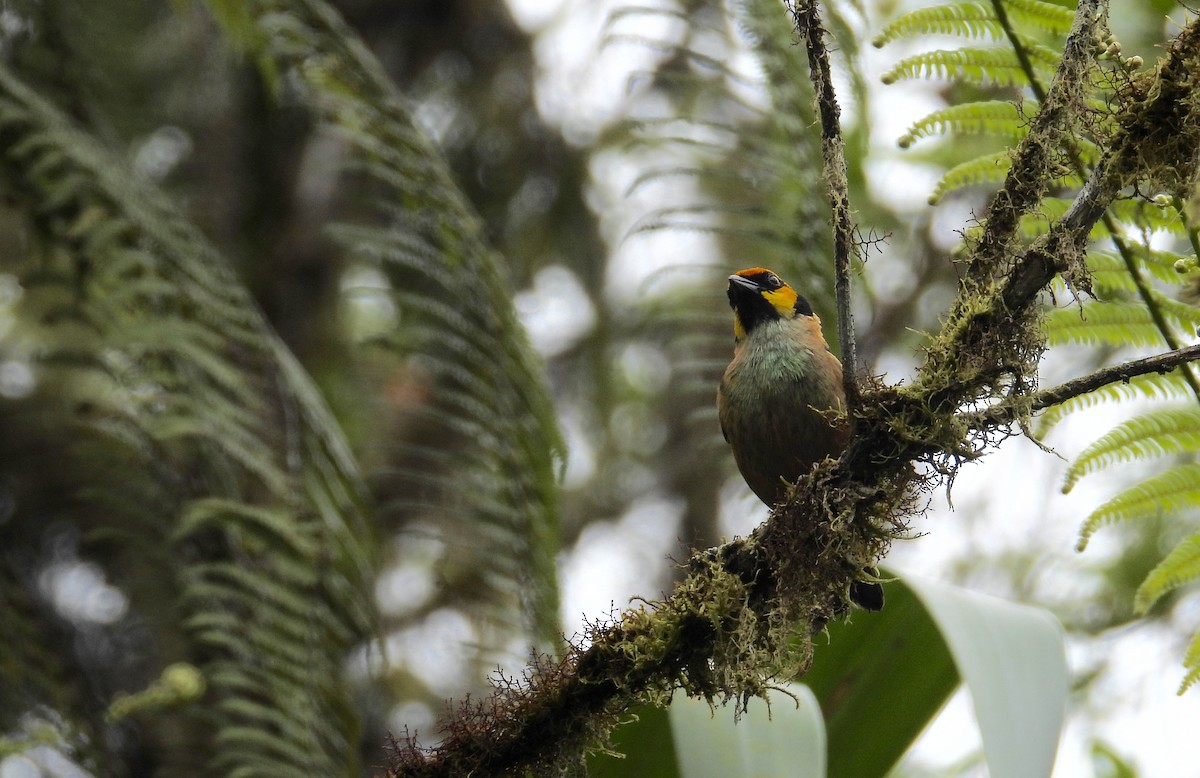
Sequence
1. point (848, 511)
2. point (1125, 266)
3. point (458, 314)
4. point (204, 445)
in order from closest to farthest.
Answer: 1. point (848, 511)
2. point (1125, 266)
3. point (204, 445)
4. point (458, 314)

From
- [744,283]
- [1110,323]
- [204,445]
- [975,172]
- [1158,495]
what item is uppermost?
[744,283]

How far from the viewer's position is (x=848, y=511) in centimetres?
186

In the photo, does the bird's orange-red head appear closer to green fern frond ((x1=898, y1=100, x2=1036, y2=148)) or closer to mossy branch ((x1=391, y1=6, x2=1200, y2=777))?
green fern frond ((x1=898, y1=100, x2=1036, y2=148))

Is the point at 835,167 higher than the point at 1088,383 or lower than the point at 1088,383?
→ higher

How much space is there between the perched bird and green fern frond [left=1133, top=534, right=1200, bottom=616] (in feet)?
2.50

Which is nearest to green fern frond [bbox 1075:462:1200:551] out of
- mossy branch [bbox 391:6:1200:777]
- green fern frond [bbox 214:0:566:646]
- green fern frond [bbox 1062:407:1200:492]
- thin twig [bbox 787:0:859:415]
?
green fern frond [bbox 1062:407:1200:492]

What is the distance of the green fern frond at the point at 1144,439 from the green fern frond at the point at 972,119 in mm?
666

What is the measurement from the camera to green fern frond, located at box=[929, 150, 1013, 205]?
91.7 inches

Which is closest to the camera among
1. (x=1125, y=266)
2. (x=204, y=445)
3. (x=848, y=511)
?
(x=848, y=511)

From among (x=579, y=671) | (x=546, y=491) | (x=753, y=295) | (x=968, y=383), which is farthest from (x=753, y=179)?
(x=579, y=671)

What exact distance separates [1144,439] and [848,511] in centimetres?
→ 94

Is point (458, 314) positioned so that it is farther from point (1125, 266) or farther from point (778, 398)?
point (1125, 266)

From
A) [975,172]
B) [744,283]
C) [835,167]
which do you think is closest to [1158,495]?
[975,172]

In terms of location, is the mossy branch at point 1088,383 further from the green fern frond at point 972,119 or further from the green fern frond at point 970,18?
the green fern frond at point 970,18
